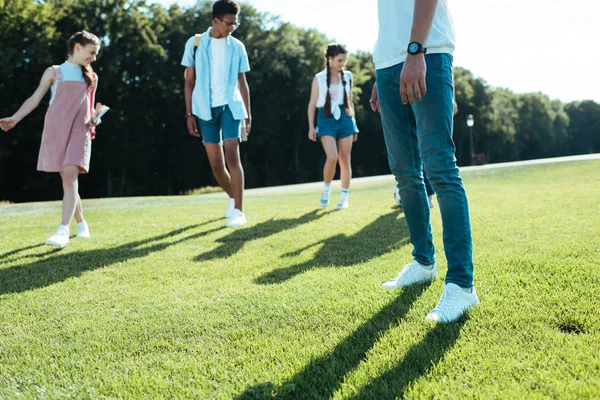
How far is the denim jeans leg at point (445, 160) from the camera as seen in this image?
2.80 metres

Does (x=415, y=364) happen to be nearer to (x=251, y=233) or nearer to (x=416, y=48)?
(x=416, y=48)

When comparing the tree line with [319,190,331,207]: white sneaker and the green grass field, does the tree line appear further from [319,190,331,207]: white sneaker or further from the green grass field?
the green grass field

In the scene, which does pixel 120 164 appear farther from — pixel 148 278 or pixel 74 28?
pixel 148 278

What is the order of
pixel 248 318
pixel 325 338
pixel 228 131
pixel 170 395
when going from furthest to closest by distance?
1. pixel 228 131
2. pixel 248 318
3. pixel 325 338
4. pixel 170 395

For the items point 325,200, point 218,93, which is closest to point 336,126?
point 325,200

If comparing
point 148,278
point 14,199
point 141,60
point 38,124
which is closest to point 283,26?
point 141,60

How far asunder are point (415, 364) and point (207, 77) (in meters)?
5.18

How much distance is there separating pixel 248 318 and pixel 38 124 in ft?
97.3

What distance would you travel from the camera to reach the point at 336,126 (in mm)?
8148

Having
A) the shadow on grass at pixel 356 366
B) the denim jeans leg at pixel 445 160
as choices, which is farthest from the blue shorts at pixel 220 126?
the shadow on grass at pixel 356 366

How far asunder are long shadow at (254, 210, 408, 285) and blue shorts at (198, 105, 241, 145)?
2.03 metres

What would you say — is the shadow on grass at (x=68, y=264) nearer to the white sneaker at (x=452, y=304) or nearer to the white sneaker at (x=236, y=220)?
the white sneaker at (x=236, y=220)

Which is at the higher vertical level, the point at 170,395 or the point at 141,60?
the point at 141,60

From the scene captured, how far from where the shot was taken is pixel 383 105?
319cm
